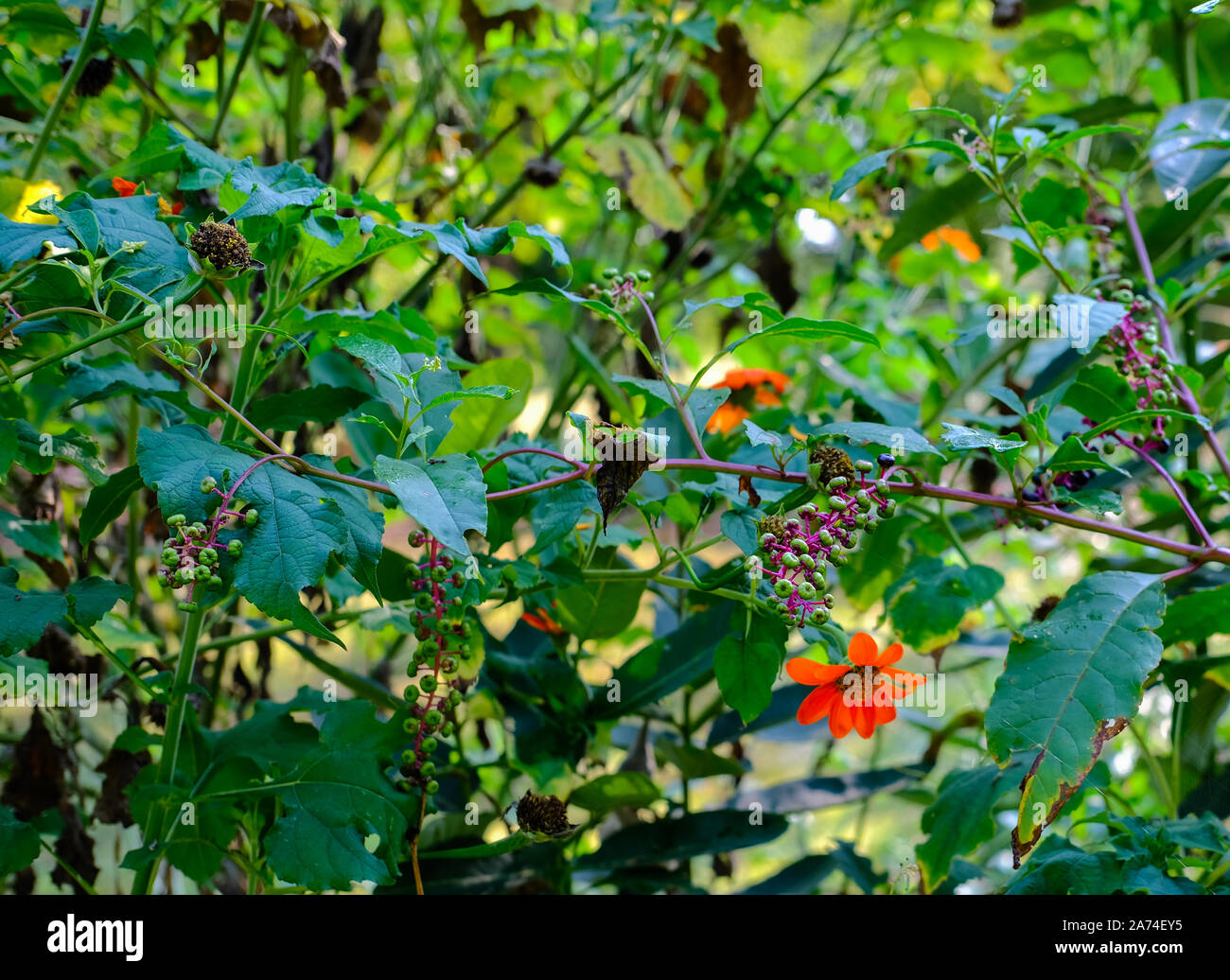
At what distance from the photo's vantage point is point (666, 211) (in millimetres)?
1083

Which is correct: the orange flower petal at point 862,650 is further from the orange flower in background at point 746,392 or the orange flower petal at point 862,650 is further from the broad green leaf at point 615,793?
the orange flower in background at point 746,392

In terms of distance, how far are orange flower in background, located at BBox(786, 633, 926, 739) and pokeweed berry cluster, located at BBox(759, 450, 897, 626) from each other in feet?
0.40

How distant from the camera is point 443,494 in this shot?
0.50 metres

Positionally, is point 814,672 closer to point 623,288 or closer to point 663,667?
point 663,667

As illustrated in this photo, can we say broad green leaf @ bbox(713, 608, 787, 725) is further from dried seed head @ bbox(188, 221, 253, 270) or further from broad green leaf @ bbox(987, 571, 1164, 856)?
dried seed head @ bbox(188, 221, 253, 270)

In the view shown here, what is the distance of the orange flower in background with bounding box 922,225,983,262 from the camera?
1.32 meters

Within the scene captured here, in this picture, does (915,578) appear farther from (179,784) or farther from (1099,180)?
(179,784)

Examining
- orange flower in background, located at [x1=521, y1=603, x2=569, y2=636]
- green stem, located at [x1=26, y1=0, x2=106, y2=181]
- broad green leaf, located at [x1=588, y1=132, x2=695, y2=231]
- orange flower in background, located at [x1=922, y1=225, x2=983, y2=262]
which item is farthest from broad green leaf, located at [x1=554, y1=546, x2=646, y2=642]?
orange flower in background, located at [x1=922, y1=225, x2=983, y2=262]

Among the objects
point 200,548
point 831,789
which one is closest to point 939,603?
point 831,789

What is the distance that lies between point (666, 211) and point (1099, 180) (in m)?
0.48

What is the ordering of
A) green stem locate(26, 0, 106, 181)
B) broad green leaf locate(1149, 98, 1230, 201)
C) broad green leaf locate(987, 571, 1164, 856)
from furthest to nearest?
broad green leaf locate(1149, 98, 1230, 201)
green stem locate(26, 0, 106, 181)
broad green leaf locate(987, 571, 1164, 856)

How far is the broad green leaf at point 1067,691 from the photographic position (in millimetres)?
566

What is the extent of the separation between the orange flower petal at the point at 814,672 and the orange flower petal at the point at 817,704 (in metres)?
0.01
